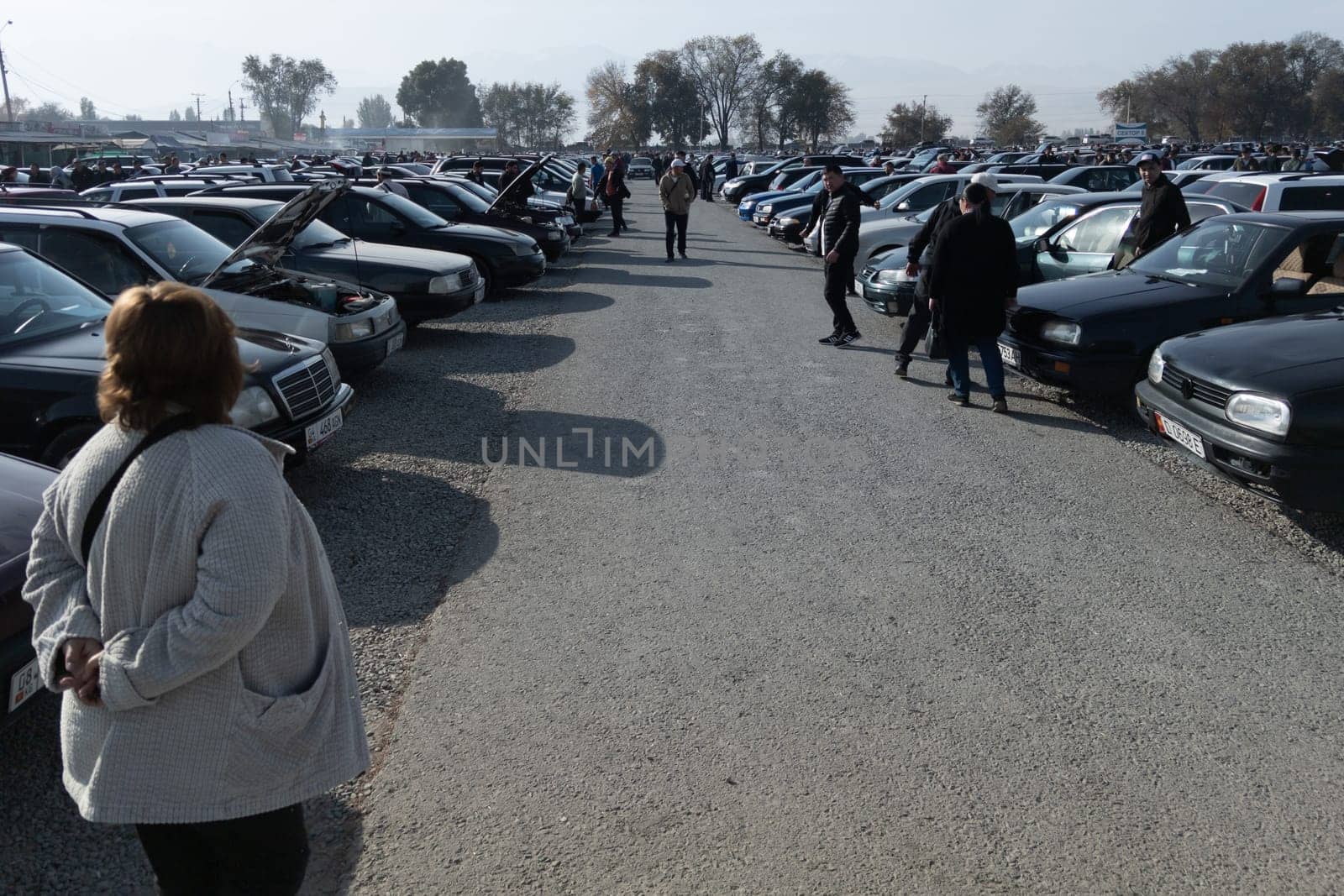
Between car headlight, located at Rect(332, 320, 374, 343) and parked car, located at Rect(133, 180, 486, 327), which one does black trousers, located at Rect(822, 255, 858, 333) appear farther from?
car headlight, located at Rect(332, 320, 374, 343)

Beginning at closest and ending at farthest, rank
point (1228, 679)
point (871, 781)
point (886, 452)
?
point (871, 781)
point (1228, 679)
point (886, 452)

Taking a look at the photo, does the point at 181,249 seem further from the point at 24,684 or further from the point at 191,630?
the point at 191,630

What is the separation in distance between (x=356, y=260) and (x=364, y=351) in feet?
9.20

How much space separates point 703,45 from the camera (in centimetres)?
11294

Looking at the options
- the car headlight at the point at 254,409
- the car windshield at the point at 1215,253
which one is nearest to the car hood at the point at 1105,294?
the car windshield at the point at 1215,253

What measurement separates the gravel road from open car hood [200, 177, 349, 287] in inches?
69.5

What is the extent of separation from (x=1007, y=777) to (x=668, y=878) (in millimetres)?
1241

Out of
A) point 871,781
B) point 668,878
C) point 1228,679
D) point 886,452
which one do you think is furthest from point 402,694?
point 886,452

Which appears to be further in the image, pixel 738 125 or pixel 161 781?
pixel 738 125

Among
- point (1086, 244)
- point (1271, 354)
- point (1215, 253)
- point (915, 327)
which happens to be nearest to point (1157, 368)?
point (1271, 354)

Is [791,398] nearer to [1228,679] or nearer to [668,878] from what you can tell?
[1228,679]

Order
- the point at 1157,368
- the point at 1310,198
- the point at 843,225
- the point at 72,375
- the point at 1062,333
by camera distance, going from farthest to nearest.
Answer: the point at 1310,198 < the point at 843,225 < the point at 1062,333 < the point at 1157,368 < the point at 72,375

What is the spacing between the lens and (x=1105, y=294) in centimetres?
820

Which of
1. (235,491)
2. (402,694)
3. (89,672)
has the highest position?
(235,491)
